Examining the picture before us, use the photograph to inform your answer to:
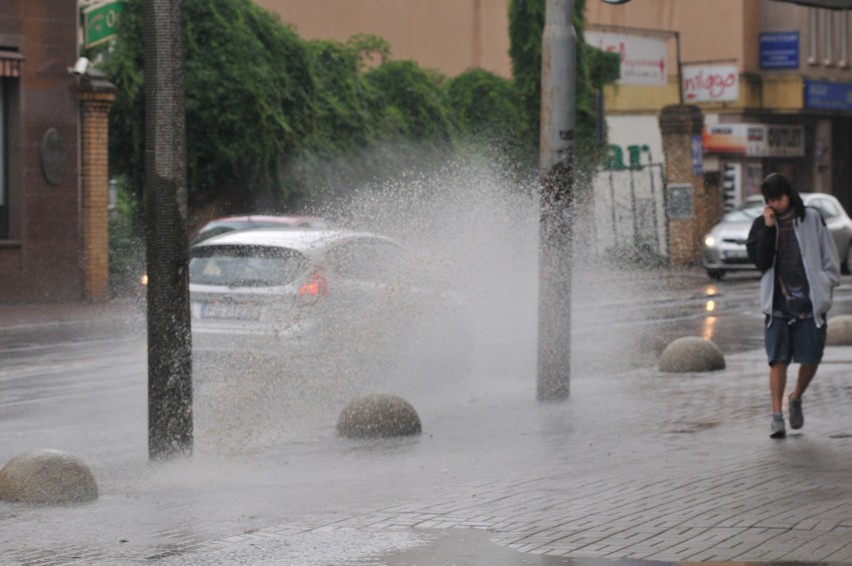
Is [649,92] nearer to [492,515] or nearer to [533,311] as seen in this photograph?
[533,311]

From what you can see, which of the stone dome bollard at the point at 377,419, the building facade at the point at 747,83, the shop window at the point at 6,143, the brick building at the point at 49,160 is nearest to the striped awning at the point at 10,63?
the brick building at the point at 49,160

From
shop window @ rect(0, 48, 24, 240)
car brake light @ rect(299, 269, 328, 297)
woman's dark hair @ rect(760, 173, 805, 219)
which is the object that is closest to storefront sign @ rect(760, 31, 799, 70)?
shop window @ rect(0, 48, 24, 240)

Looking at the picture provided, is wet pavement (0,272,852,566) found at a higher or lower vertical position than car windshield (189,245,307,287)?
lower

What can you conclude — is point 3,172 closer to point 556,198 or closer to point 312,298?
point 312,298

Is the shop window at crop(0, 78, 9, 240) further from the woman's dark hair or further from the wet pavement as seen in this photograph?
the woman's dark hair

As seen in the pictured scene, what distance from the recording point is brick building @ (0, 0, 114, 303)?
28125 millimetres

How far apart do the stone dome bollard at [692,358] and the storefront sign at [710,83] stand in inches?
1385

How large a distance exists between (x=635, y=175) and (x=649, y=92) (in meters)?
9.99

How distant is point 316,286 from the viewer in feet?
49.0

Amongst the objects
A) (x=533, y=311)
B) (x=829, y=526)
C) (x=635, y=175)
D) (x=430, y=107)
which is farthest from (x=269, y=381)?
(x=635, y=175)

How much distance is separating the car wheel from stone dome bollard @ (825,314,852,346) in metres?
16.1

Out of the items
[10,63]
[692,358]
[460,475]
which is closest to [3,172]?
[10,63]

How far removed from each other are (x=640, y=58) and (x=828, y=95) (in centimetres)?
743

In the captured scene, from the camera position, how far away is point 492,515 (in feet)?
27.3
